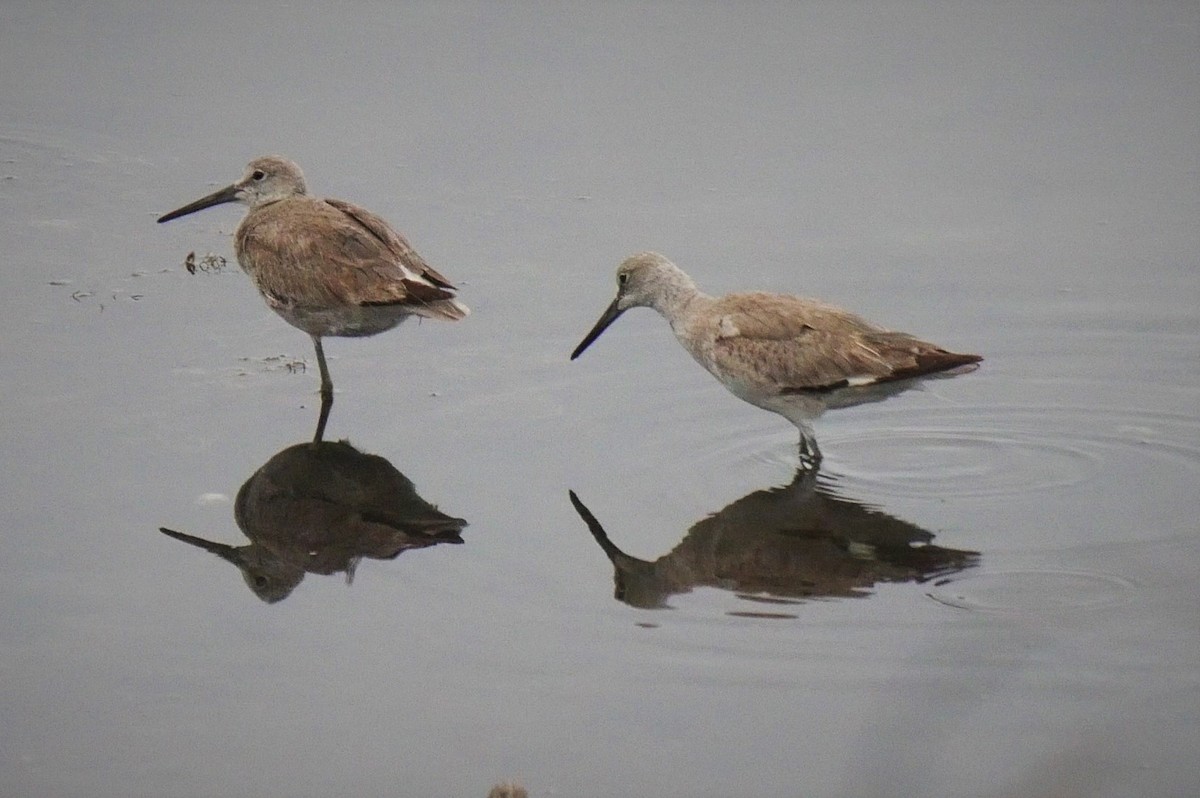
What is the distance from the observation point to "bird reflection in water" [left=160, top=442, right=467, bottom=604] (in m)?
7.57

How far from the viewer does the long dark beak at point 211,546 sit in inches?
300

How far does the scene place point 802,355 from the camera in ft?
28.6

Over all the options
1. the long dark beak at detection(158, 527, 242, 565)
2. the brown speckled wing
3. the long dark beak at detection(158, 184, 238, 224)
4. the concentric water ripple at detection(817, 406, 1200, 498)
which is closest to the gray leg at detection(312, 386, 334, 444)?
the brown speckled wing

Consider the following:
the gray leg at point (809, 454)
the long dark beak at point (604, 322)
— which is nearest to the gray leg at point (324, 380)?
the long dark beak at point (604, 322)

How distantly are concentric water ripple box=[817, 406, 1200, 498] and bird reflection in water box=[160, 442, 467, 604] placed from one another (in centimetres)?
223

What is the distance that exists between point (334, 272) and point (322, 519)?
177cm

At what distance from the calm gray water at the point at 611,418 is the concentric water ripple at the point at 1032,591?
0.02 metres

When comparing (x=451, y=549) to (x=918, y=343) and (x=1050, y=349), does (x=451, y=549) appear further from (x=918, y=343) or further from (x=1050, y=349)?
(x=1050, y=349)

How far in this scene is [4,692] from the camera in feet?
21.3

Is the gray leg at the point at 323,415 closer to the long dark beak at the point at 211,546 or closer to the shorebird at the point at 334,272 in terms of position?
the shorebird at the point at 334,272

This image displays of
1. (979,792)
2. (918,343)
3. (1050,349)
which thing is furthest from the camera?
(1050,349)

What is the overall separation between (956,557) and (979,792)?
6.38 feet

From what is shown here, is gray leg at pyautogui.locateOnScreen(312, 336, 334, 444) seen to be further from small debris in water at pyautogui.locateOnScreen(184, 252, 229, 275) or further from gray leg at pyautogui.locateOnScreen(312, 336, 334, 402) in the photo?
small debris in water at pyautogui.locateOnScreen(184, 252, 229, 275)

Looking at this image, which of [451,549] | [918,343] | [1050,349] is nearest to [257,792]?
[451,549]
